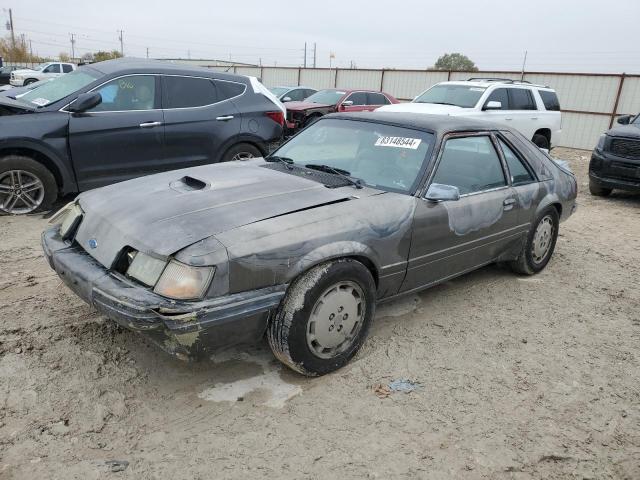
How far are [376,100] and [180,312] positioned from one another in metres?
13.0

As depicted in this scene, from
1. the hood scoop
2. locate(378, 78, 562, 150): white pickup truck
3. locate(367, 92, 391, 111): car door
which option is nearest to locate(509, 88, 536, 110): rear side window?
locate(378, 78, 562, 150): white pickup truck

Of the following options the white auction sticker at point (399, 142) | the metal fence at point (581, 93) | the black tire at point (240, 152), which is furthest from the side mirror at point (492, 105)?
the metal fence at point (581, 93)

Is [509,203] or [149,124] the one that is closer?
[509,203]

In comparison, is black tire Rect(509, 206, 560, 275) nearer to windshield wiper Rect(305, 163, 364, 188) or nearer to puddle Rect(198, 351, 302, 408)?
windshield wiper Rect(305, 163, 364, 188)

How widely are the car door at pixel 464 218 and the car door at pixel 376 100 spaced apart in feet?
34.6

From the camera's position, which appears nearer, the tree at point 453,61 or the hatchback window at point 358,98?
the hatchback window at point 358,98

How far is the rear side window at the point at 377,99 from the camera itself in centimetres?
1443

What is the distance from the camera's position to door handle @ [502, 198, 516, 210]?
4.11m

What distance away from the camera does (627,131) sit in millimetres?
8422

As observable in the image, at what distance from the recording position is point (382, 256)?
10.5 feet

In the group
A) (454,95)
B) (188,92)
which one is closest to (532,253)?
(188,92)

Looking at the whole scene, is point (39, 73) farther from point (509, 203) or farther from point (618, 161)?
point (509, 203)

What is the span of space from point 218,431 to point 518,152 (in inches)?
134

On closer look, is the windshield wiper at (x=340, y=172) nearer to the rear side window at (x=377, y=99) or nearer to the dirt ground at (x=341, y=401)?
the dirt ground at (x=341, y=401)
